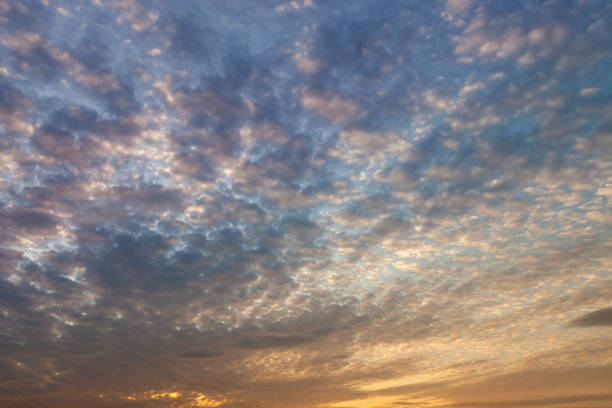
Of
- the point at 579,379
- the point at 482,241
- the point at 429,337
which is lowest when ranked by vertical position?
the point at 579,379

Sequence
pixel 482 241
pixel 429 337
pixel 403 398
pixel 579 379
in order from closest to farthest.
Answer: pixel 482 241 < pixel 429 337 < pixel 579 379 < pixel 403 398

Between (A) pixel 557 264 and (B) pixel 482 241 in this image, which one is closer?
(B) pixel 482 241

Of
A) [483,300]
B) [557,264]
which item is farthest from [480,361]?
[557,264]

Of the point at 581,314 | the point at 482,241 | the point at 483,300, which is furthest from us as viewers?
the point at 581,314

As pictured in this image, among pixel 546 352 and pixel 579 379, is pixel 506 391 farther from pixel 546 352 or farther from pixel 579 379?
pixel 546 352

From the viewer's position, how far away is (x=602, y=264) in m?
22.6

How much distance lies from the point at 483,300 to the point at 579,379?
3242cm

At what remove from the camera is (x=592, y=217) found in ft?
62.1

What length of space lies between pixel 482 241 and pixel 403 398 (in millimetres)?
39539

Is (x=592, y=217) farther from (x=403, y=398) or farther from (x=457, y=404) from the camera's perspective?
(x=457, y=404)

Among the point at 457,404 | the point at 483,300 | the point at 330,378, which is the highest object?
the point at 483,300

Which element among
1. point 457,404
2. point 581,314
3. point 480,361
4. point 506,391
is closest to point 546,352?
point 480,361

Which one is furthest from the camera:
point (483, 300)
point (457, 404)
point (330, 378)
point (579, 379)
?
point (457, 404)

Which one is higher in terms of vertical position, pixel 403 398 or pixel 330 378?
pixel 330 378
